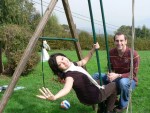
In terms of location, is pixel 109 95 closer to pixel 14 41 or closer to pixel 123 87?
pixel 123 87

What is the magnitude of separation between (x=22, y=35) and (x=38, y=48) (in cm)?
101

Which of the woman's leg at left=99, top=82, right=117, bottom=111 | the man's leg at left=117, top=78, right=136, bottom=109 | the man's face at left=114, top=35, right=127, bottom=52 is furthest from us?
the man's face at left=114, top=35, right=127, bottom=52

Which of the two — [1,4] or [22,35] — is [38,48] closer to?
[22,35]

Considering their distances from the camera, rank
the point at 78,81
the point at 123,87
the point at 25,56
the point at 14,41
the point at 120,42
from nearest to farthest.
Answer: the point at 25,56 → the point at 78,81 → the point at 123,87 → the point at 120,42 → the point at 14,41

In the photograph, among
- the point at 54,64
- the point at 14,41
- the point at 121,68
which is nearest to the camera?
the point at 54,64

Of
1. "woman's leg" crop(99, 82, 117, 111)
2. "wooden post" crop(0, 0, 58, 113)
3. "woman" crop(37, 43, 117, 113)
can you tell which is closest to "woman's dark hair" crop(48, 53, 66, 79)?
"woman" crop(37, 43, 117, 113)

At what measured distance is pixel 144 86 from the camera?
8.12 meters

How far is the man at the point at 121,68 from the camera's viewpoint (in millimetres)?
4836

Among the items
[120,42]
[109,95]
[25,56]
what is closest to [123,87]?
[109,95]

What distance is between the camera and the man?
484 centimetres

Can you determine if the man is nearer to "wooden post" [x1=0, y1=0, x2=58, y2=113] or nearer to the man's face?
the man's face

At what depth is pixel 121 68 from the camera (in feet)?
16.8

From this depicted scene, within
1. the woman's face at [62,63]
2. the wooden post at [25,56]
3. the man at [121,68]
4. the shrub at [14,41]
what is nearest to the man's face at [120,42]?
the man at [121,68]

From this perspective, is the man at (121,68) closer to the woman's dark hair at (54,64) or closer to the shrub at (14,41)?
the woman's dark hair at (54,64)
